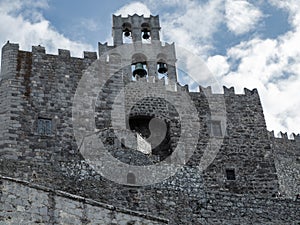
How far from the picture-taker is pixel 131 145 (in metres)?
20.0

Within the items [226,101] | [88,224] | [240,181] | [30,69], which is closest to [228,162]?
[240,181]

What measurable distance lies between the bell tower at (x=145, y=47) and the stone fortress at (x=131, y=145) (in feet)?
0.19

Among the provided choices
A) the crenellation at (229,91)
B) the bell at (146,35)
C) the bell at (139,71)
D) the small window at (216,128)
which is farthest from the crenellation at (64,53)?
the crenellation at (229,91)

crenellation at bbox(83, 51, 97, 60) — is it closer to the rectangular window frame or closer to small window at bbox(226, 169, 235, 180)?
A: the rectangular window frame

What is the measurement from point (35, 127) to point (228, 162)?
365 inches

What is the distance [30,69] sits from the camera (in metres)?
22.9

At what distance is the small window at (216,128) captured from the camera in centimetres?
2672

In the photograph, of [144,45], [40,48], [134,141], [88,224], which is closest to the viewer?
[88,224]

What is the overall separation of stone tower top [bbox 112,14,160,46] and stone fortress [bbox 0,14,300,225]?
6 cm

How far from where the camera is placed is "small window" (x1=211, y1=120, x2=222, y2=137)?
2672 centimetres

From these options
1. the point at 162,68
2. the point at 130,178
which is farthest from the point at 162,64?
the point at 130,178

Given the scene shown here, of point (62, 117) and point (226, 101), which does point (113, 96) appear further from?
point (226, 101)

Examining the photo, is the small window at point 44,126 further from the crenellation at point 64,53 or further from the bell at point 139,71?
the bell at point 139,71

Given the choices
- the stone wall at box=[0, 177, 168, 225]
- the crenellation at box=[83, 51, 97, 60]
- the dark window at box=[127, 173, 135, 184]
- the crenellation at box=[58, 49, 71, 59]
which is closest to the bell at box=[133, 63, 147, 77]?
the crenellation at box=[83, 51, 97, 60]
